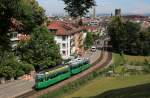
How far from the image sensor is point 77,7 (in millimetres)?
26719

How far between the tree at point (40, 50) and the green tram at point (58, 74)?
444 cm

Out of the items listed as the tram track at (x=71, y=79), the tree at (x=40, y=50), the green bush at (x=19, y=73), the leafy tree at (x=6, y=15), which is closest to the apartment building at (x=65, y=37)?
the tram track at (x=71, y=79)

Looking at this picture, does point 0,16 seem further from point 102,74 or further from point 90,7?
point 102,74

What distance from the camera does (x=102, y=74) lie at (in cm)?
7788

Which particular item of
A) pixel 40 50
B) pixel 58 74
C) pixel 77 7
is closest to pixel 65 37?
pixel 40 50

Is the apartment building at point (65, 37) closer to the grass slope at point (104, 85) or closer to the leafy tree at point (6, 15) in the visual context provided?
the grass slope at point (104, 85)

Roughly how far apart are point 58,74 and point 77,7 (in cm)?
3789

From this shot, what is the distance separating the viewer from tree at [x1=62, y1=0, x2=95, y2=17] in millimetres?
26641

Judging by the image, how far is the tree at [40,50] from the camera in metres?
76.5

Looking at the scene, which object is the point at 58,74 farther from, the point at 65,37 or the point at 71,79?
the point at 65,37

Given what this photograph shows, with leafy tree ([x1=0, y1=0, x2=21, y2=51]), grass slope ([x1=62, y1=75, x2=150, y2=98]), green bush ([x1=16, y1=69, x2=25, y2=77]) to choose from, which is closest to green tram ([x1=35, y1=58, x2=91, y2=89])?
grass slope ([x1=62, y1=75, x2=150, y2=98])

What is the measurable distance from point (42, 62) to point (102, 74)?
1090 cm

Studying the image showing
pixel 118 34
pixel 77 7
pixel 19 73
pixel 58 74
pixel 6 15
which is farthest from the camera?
pixel 118 34

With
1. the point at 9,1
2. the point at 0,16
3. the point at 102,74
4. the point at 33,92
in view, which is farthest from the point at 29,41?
the point at 9,1
